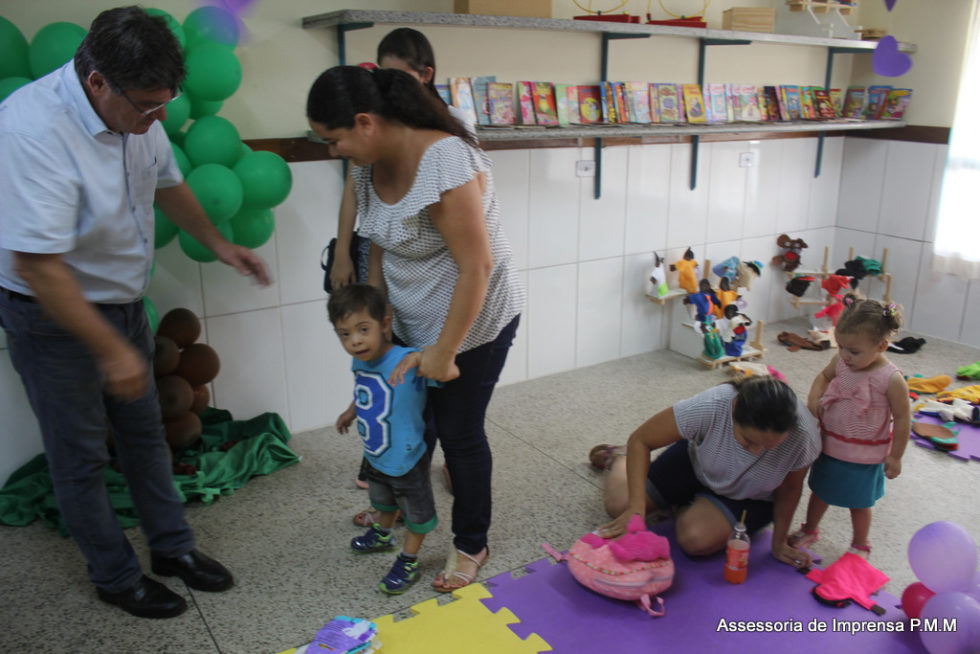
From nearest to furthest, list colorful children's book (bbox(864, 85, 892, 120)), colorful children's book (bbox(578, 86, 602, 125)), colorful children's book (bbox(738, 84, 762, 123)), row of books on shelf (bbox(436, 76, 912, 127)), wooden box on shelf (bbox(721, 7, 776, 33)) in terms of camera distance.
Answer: row of books on shelf (bbox(436, 76, 912, 127))
colorful children's book (bbox(578, 86, 602, 125))
wooden box on shelf (bbox(721, 7, 776, 33))
colorful children's book (bbox(738, 84, 762, 123))
colorful children's book (bbox(864, 85, 892, 120))

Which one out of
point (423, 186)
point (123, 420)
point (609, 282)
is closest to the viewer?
point (423, 186)

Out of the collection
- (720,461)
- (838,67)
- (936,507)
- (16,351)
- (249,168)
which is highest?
(838,67)

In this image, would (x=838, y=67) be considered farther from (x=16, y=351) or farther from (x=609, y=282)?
(x=16, y=351)

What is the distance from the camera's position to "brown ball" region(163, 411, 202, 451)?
2459mm

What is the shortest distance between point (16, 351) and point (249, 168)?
83 cm

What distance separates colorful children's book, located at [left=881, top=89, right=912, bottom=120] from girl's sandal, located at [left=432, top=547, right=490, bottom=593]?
346 cm

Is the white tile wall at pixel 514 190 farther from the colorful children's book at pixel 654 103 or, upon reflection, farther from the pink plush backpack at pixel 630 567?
the pink plush backpack at pixel 630 567

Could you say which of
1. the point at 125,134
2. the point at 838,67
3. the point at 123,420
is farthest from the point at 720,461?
the point at 838,67

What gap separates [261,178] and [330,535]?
108 cm

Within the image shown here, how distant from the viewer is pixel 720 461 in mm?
2129

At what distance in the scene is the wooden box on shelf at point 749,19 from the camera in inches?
139

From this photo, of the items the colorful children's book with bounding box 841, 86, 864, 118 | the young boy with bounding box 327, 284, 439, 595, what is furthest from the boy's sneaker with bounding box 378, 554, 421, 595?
the colorful children's book with bounding box 841, 86, 864, 118

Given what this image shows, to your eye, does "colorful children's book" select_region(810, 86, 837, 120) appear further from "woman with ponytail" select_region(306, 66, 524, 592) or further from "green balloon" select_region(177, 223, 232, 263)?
"green balloon" select_region(177, 223, 232, 263)

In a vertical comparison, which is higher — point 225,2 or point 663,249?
point 225,2
